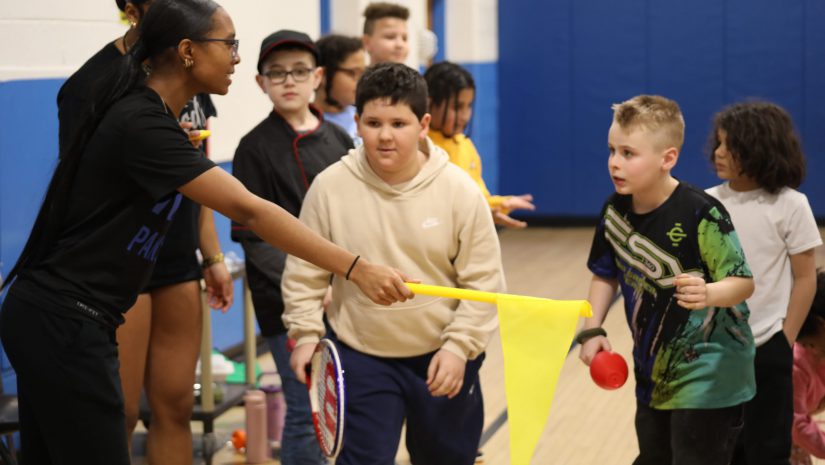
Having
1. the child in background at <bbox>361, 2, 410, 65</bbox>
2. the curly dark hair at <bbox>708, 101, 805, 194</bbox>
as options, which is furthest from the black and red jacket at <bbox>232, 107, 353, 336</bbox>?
the child in background at <bbox>361, 2, 410, 65</bbox>

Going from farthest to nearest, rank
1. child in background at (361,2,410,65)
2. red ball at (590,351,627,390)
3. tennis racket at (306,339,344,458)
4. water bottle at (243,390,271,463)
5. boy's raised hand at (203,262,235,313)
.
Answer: child in background at (361,2,410,65), water bottle at (243,390,271,463), boy's raised hand at (203,262,235,313), red ball at (590,351,627,390), tennis racket at (306,339,344,458)

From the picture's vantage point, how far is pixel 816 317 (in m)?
4.20

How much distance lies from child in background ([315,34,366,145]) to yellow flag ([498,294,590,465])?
89.0 inches

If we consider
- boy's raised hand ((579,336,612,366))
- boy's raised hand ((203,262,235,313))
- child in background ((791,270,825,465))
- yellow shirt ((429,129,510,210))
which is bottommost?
child in background ((791,270,825,465))

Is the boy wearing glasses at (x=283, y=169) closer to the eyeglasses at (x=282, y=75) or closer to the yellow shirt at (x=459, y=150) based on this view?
the eyeglasses at (x=282, y=75)

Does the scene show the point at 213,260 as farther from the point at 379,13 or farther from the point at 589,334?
the point at 379,13

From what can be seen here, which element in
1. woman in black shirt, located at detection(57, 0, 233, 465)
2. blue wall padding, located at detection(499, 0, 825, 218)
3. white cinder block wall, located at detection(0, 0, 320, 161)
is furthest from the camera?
blue wall padding, located at detection(499, 0, 825, 218)

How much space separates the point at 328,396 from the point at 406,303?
43cm

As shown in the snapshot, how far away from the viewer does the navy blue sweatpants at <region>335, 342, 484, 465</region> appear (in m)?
3.43

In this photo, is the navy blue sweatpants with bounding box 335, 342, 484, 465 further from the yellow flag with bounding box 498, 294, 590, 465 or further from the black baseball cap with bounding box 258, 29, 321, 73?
the black baseball cap with bounding box 258, 29, 321, 73

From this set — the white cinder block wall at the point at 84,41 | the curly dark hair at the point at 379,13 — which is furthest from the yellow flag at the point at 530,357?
the curly dark hair at the point at 379,13

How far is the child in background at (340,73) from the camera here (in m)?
5.09

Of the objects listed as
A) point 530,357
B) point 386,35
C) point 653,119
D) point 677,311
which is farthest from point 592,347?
point 386,35

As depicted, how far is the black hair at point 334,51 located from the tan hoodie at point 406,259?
1.60 m
